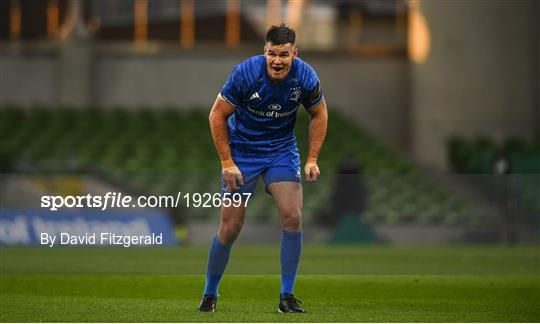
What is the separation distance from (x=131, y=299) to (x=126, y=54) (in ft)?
68.9

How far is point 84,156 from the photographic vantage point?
26.5 meters

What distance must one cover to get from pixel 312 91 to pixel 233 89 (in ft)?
2.05

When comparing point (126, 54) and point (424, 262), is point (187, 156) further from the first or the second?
point (424, 262)

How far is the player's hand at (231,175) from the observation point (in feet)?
30.3

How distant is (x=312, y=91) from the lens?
9328 mm

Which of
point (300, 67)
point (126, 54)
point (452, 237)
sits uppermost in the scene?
point (300, 67)

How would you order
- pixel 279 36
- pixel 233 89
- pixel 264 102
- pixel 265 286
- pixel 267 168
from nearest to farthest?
pixel 279 36 < pixel 233 89 < pixel 264 102 < pixel 267 168 < pixel 265 286

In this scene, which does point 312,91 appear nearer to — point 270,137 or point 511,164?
point 270,137

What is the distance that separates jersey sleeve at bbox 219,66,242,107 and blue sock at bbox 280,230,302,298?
1076 mm

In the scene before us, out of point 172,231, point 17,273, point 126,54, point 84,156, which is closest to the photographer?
point 17,273

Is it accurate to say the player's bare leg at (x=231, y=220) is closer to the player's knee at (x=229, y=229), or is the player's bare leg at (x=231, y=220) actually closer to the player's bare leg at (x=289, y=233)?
the player's knee at (x=229, y=229)

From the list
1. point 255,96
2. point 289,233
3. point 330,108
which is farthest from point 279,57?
point 330,108

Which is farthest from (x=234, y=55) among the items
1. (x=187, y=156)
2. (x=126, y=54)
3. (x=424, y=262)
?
(x=424, y=262)

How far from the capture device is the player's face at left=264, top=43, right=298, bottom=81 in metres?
8.95
